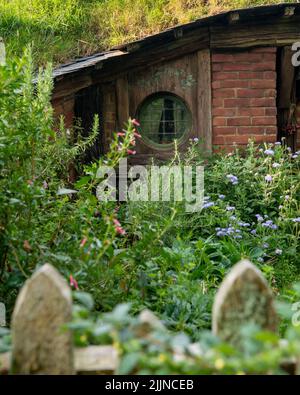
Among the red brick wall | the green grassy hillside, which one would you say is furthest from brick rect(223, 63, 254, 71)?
Result: the green grassy hillside

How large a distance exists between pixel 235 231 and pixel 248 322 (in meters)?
3.52

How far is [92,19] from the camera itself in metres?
8.30

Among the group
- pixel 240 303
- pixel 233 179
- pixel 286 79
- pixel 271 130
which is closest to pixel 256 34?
pixel 286 79

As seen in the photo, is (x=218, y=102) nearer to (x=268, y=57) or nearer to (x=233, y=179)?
(x=268, y=57)

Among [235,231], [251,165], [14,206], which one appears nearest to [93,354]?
[14,206]

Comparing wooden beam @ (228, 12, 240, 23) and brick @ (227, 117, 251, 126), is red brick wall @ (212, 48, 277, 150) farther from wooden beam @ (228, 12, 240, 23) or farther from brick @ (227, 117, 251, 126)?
wooden beam @ (228, 12, 240, 23)

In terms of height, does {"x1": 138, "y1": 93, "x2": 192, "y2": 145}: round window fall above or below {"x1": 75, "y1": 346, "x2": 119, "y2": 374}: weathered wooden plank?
above

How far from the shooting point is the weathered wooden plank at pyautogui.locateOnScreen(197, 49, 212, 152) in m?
6.63

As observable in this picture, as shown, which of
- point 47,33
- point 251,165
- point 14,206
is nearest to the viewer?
point 14,206

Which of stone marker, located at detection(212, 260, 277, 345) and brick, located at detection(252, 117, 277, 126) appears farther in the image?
brick, located at detection(252, 117, 277, 126)

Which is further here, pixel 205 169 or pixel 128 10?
pixel 128 10

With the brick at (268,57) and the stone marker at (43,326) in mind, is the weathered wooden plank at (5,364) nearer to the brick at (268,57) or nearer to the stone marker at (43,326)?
the stone marker at (43,326)

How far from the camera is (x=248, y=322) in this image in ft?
4.79
